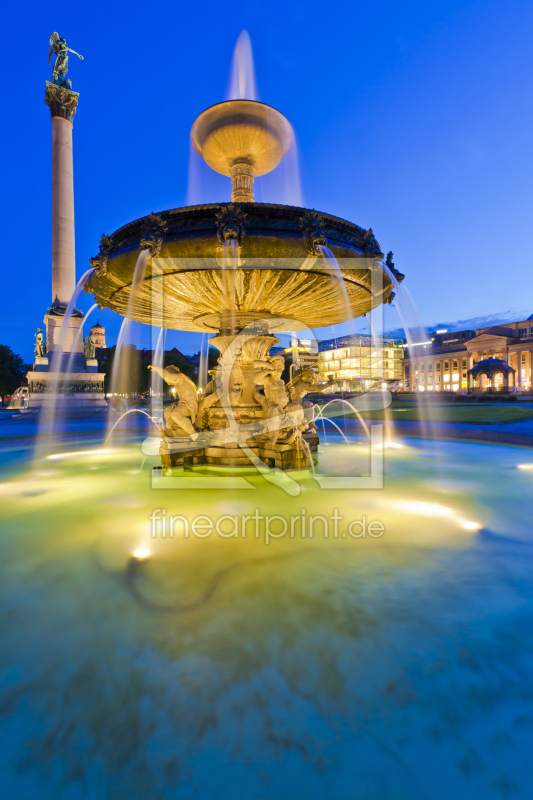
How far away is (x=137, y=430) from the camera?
13.9 metres

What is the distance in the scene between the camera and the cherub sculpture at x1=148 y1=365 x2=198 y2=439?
6.79 m

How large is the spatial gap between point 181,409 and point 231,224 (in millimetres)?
3485

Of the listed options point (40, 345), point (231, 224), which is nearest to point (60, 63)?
point (40, 345)

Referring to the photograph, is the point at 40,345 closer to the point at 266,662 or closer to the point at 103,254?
the point at 103,254

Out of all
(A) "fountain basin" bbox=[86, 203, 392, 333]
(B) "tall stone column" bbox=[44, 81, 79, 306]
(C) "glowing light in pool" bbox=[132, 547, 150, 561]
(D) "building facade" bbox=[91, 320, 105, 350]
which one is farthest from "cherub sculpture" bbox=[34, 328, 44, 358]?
(D) "building facade" bbox=[91, 320, 105, 350]

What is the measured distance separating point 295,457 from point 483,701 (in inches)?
196

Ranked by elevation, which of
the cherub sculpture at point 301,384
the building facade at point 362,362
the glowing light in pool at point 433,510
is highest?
the building facade at point 362,362

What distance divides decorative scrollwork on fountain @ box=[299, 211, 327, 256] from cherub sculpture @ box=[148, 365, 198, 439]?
3279 millimetres

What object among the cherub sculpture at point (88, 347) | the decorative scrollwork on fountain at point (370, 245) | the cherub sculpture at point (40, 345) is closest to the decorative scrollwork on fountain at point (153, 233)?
the decorative scrollwork on fountain at point (370, 245)

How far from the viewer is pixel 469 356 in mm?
85938

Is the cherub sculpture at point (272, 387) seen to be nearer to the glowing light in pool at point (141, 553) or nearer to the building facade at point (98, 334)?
the glowing light in pool at point (141, 553)

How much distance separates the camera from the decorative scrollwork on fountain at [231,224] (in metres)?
4.79

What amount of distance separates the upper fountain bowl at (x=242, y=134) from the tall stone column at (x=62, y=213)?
21.3 metres

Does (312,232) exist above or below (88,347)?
below
